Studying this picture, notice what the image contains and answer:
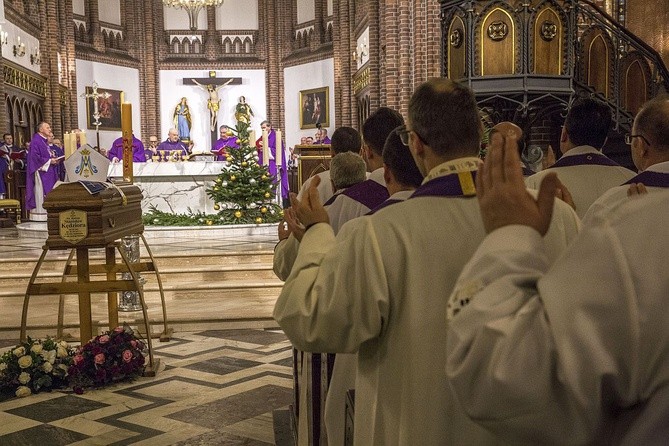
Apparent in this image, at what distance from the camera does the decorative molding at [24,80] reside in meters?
18.2

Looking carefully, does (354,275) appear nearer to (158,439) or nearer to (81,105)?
(158,439)

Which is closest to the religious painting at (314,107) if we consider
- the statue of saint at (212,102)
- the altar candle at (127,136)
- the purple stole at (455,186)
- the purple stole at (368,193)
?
the statue of saint at (212,102)

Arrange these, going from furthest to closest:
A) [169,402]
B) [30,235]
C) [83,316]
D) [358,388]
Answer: [30,235] < [83,316] < [169,402] < [358,388]

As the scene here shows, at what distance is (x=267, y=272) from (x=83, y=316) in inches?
149

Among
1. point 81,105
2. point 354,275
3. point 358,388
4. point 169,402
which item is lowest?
point 169,402

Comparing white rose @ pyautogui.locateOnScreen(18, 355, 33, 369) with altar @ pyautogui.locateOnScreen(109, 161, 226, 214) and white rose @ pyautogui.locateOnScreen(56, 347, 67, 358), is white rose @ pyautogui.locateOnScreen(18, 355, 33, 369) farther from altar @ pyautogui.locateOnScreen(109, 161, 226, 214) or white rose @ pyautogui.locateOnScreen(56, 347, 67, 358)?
Answer: altar @ pyautogui.locateOnScreen(109, 161, 226, 214)

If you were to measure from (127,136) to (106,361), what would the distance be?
1876mm

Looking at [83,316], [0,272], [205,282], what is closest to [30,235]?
[0,272]

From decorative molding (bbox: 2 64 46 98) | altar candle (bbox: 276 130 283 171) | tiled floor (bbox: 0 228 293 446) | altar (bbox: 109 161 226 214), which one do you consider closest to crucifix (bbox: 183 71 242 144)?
decorative molding (bbox: 2 64 46 98)

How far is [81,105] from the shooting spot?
79.9ft

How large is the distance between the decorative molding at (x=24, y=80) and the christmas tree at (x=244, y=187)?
8186 mm

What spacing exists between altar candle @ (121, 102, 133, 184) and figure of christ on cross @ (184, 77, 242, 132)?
2132 cm

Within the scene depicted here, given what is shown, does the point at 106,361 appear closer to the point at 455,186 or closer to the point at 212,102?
the point at 455,186

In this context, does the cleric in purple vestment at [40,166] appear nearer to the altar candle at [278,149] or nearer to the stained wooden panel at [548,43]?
the altar candle at [278,149]
